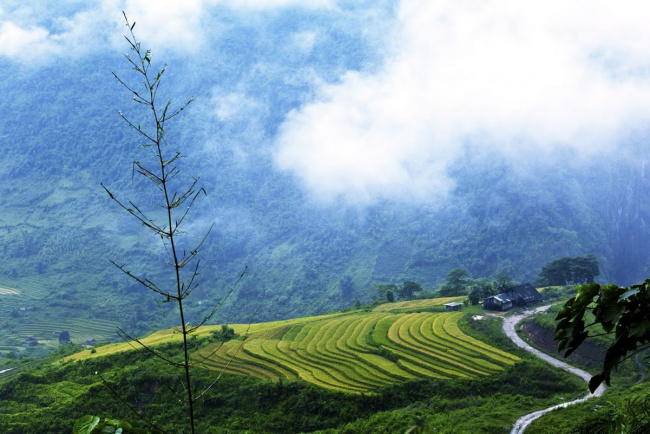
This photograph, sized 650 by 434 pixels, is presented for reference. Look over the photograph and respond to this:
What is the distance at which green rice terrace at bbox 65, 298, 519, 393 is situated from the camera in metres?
25.8

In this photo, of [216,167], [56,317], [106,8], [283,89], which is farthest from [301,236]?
[106,8]

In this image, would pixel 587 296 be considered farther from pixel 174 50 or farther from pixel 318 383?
pixel 174 50

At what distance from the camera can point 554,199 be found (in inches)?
4205

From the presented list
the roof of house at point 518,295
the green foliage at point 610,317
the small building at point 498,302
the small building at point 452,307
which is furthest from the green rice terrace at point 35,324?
the green foliage at point 610,317

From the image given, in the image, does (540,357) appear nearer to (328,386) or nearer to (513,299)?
(328,386)

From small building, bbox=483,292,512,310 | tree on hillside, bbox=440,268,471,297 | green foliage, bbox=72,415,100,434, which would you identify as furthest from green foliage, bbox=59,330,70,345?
green foliage, bbox=72,415,100,434

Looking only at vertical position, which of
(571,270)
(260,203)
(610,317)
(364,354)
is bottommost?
(364,354)

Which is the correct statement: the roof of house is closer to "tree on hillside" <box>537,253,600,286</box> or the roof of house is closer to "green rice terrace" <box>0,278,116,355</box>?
"tree on hillside" <box>537,253,600,286</box>

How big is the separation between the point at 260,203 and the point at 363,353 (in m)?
113

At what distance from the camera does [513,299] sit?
38469 millimetres

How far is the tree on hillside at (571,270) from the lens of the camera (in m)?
51.8

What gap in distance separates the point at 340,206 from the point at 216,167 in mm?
44517

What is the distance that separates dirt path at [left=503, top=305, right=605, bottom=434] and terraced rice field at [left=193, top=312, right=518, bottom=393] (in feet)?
6.44

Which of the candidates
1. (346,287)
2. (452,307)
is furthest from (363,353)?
(346,287)
